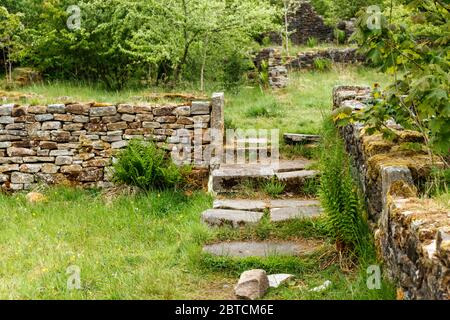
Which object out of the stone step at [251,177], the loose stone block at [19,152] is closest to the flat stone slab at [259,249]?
the stone step at [251,177]

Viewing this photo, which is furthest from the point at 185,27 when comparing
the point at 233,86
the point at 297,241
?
the point at 297,241

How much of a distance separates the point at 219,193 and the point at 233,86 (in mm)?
6560

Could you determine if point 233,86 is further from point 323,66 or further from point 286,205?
point 286,205

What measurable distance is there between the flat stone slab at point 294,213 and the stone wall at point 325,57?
34.5 ft

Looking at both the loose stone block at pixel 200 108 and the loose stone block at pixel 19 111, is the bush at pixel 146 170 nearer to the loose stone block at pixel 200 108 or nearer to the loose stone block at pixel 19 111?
the loose stone block at pixel 200 108

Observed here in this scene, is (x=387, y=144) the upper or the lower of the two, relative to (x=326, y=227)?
upper

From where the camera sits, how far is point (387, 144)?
529 centimetres

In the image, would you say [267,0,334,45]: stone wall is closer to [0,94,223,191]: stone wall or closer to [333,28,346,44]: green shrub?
[333,28,346,44]: green shrub

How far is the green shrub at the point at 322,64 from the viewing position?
52.4 feet

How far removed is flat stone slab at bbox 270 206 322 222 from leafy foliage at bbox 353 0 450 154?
1.41 metres

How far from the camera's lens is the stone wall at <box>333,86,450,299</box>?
3.01 meters

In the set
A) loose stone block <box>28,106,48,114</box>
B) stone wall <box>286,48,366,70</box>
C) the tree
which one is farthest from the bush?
stone wall <box>286,48,366,70</box>

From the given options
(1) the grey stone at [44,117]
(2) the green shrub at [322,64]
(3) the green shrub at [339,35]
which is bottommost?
(1) the grey stone at [44,117]

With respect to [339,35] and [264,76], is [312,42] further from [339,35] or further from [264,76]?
[264,76]
